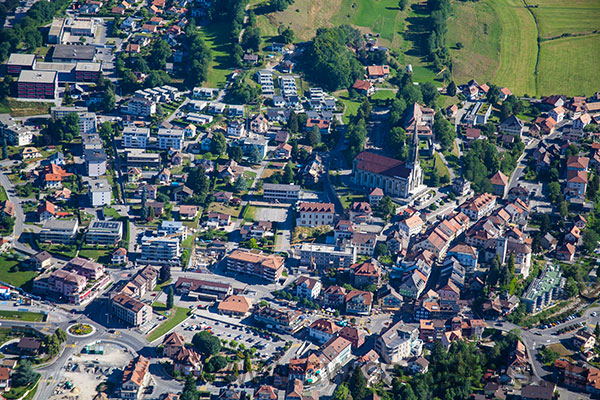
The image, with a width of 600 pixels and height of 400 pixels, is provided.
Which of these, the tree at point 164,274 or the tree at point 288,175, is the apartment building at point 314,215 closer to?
the tree at point 288,175

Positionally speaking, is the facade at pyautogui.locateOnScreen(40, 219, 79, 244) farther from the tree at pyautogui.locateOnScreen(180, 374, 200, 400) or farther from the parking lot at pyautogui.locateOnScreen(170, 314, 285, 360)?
the tree at pyautogui.locateOnScreen(180, 374, 200, 400)

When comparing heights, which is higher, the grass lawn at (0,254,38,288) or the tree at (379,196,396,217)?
the tree at (379,196,396,217)

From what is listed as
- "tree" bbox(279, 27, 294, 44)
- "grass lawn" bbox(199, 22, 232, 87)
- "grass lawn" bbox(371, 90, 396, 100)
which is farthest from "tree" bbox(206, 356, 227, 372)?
"tree" bbox(279, 27, 294, 44)

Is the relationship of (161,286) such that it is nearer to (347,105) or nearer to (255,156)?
(255,156)

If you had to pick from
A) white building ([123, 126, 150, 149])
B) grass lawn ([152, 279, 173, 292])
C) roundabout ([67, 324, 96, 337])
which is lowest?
grass lawn ([152, 279, 173, 292])

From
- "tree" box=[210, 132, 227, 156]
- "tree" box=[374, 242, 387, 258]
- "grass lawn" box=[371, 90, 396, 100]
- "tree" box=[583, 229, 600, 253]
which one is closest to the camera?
"tree" box=[374, 242, 387, 258]

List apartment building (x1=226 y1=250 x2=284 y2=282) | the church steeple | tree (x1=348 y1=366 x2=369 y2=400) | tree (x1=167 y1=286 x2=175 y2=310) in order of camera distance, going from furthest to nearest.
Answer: the church steeple → apartment building (x1=226 y1=250 x2=284 y2=282) → tree (x1=167 y1=286 x2=175 y2=310) → tree (x1=348 y1=366 x2=369 y2=400)
